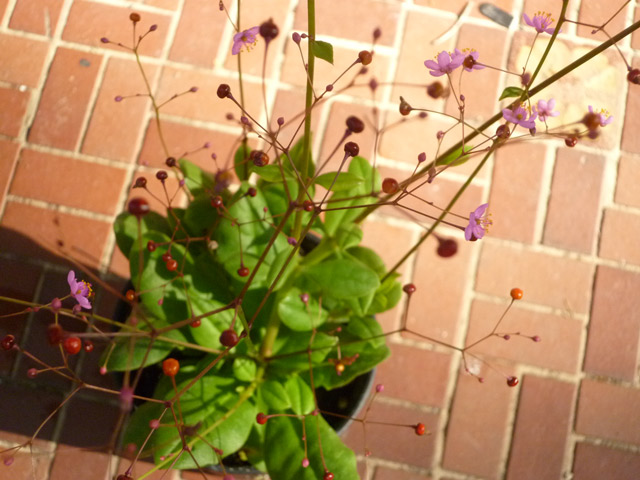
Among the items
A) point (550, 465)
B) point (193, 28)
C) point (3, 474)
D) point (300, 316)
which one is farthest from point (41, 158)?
point (550, 465)

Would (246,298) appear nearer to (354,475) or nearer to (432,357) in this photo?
(354,475)

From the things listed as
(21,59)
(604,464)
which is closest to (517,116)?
(604,464)

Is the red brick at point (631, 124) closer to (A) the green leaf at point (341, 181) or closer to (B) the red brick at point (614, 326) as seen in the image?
(B) the red brick at point (614, 326)

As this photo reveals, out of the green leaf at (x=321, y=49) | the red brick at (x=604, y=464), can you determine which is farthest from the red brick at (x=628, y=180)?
the green leaf at (x=321, y=49)

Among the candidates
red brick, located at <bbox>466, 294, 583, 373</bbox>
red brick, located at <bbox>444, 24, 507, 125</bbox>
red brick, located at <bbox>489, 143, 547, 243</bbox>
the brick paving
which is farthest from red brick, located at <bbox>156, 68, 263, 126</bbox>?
red brick, located at <bbox>466, 294, 583, 373</bbox>

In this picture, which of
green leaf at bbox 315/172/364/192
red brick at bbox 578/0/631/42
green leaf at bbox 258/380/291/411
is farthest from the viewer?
red brick at bbox 578/0/631/42

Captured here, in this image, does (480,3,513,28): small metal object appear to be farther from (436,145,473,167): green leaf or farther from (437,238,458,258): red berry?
(437,238,458,258): red berry

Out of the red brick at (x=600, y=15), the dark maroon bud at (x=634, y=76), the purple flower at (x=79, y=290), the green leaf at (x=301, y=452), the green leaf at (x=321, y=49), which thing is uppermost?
the red brick at (x=600, y=15)
